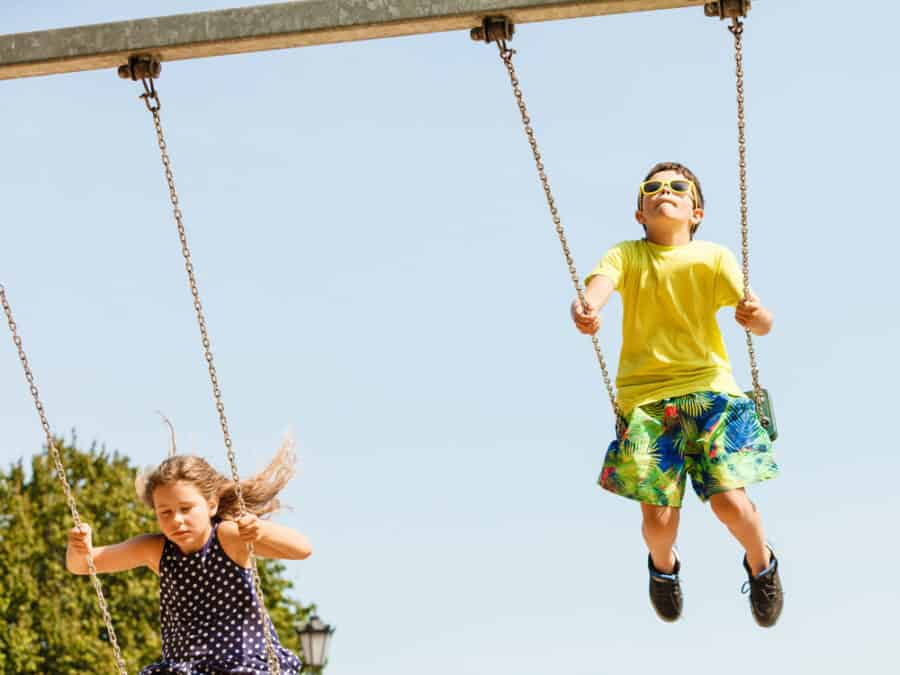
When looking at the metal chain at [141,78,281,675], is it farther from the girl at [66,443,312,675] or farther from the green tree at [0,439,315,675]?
the green tree at [0,439,315,675]

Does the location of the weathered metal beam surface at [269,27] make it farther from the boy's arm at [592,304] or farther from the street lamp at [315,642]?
the street lamp at [315,642]

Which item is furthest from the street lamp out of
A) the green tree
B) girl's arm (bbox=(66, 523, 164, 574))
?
the green tree

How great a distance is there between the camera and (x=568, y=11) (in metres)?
6.53

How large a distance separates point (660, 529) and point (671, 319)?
38.9 inches

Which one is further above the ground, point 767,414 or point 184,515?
point 767,414

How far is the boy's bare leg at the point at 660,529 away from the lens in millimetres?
7375

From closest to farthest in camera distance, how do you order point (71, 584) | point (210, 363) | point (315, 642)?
point (210, 363) < point (315, 642) < point (71, 584)

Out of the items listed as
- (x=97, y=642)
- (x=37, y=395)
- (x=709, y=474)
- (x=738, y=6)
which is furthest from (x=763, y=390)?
(x=97, y=642)

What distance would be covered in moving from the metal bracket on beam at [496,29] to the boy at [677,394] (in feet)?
4.30

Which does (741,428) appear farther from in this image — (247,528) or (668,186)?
(247,528)

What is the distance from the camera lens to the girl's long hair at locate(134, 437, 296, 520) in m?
7.17

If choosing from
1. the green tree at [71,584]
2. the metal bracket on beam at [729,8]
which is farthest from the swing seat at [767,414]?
the green tree at [71,584]

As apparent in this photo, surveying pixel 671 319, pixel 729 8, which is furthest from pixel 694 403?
pixel 729 8

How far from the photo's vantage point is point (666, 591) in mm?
7617
